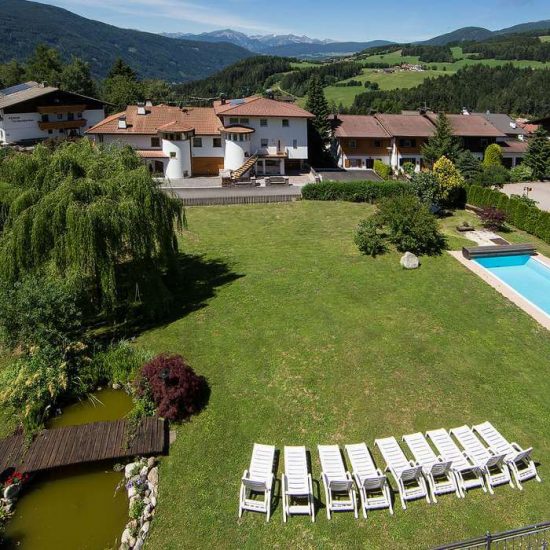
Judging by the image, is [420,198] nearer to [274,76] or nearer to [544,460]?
[544,460]

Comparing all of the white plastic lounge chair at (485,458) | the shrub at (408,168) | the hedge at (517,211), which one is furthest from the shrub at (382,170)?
the white plastic lounge chair at (485,458)

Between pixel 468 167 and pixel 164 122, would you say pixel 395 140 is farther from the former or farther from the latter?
pixel 164 122

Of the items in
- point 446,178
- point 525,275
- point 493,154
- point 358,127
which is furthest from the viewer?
point 358,127

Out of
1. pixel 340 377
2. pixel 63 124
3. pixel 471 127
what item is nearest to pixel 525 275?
pixel 340 377

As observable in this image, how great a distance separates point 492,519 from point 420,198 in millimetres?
28193

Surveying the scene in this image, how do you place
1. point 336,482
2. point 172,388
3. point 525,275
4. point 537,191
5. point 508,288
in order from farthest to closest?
point 537,191, point 525,275, point 508,288, point 172,388, point 336,482

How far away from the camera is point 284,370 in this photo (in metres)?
16.0

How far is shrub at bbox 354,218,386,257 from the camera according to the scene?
27016mm

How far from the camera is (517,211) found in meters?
32.7

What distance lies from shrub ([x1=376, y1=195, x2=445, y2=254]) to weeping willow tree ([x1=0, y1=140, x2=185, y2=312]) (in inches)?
566

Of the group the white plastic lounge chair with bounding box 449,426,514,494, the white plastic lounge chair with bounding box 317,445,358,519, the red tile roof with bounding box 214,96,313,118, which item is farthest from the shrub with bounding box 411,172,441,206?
the white plastic lounge chair with bounding box 317,445,358,519

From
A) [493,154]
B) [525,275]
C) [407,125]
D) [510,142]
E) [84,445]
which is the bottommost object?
[525,275]

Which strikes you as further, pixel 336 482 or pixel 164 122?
pixel 164 122

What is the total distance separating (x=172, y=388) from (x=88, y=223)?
701 centimetres
